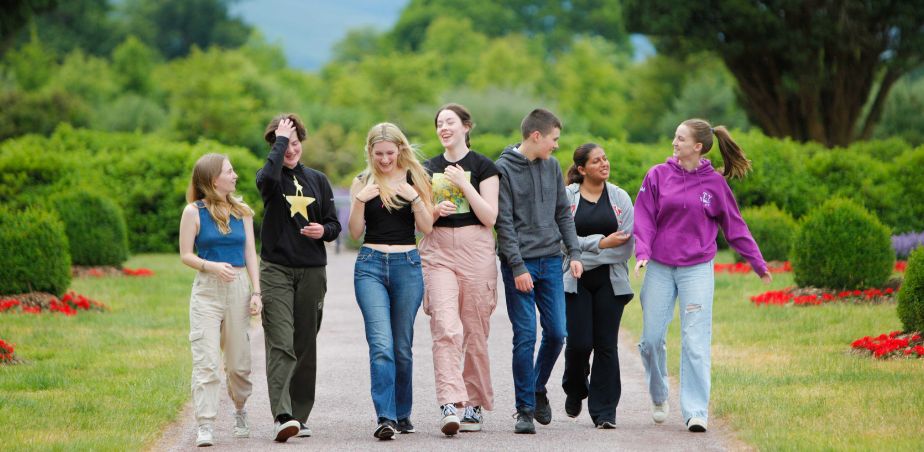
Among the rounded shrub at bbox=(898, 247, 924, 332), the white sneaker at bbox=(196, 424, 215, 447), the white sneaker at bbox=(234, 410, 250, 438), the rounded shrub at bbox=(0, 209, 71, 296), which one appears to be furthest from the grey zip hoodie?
the rounded shrub at bbox=(0, 209, 71, 296)

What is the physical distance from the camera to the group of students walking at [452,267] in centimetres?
728

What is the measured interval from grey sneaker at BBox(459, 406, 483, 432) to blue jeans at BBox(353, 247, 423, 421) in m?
0.39

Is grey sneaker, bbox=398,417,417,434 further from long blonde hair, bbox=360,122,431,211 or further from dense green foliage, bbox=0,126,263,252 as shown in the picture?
dense green foliage, bbox=0,126,263,252

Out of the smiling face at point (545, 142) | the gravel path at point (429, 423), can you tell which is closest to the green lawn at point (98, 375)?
the gravel path at point (429, 423)

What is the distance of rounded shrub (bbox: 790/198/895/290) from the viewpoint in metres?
14.4

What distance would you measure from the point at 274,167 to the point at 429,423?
190 cm

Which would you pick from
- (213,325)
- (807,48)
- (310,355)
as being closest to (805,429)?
(310,355)

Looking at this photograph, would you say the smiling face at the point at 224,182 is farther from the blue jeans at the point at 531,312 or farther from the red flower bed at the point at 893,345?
the red flower bed at the point at 893,345

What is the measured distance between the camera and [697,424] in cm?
747

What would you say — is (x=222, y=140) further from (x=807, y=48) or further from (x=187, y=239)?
(x=187, y=239)

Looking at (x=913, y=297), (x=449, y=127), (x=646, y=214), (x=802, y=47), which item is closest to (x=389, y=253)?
(x=449, y=127)

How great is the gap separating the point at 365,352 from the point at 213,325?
4.13 metres

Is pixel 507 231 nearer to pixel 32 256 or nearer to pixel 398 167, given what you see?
pixel 398 167

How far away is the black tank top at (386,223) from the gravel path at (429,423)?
114 centimetres
